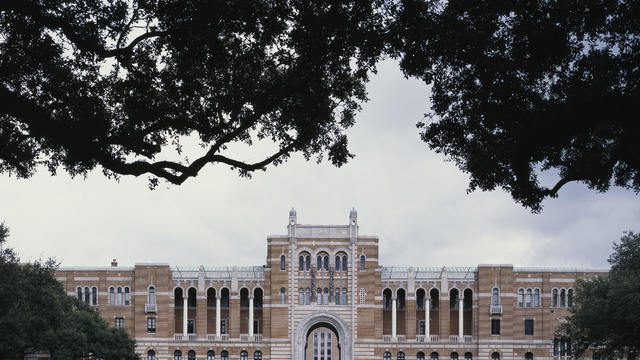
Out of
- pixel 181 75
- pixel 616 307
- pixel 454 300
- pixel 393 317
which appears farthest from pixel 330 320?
pixel 181 75

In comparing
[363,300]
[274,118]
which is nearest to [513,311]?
[363,300]

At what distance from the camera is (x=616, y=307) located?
55344 millimetres

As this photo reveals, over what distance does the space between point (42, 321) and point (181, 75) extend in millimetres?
37167

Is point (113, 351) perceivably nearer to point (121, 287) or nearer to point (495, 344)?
point (121, 287)

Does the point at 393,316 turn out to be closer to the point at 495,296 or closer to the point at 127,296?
the point at 495,296

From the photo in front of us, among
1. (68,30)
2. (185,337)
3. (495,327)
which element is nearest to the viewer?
(68,30)

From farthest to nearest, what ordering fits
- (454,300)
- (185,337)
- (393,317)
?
(454,300)
(393,317)
(185,337)

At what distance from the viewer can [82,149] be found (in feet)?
65.1

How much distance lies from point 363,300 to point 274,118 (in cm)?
6643

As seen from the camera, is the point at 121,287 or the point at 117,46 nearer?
the point at 117,46

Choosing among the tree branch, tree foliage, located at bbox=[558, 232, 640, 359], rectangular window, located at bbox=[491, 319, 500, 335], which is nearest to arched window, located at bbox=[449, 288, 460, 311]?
rectangular window, located at bbox=[491, 319, 500, 335]

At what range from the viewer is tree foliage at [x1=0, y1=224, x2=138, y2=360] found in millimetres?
51688

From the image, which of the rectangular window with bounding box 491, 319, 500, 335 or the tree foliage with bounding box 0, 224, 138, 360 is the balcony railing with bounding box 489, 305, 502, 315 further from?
the tree foliage with bounding box 0, 224, 138, 360

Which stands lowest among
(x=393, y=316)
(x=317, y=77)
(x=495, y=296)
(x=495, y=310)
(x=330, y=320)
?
(x=330, y=320)
